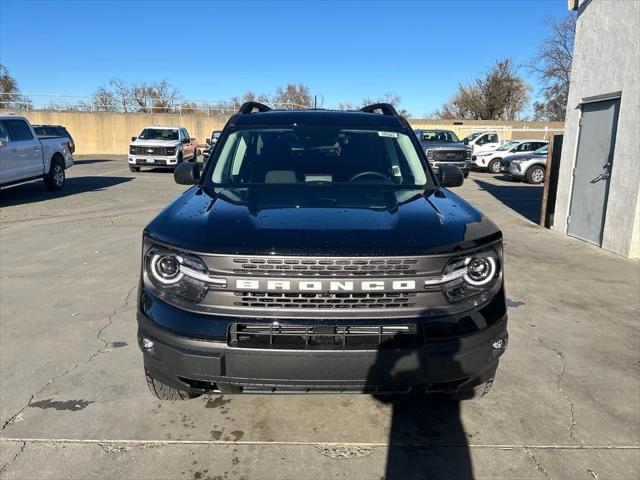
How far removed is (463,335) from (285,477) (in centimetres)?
116

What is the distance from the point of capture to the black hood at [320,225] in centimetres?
239

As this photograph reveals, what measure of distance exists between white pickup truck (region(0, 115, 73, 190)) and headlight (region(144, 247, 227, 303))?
35.6 ft

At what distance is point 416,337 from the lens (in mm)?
2371

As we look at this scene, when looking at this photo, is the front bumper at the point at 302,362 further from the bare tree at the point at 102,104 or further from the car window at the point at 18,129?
the bare tree at the point at 102,104

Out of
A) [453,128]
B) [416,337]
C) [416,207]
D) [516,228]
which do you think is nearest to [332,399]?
[416,337]

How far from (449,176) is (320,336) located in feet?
7.54

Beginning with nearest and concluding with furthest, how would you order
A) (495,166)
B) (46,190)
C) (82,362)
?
(82,362) → (46,190) → (495,166)

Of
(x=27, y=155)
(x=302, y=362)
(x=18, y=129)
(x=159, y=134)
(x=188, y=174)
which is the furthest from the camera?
(x=159, y=134)

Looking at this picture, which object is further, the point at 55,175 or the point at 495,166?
the point at 495,166

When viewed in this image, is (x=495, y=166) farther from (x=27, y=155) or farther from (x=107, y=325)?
(x=107, y=325)

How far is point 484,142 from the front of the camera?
2562 centimetres

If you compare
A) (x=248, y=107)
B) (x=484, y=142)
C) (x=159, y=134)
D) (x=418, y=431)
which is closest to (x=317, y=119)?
(x=248, y=107)

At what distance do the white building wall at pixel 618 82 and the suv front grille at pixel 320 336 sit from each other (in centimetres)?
639

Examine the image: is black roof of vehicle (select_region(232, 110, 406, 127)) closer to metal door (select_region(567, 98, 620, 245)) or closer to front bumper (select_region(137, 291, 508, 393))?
front bumper (select_region(137, 291, 508, 393))
